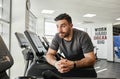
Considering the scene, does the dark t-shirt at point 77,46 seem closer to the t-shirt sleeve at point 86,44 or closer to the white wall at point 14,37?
the t-shirt sleeve at point 86,44

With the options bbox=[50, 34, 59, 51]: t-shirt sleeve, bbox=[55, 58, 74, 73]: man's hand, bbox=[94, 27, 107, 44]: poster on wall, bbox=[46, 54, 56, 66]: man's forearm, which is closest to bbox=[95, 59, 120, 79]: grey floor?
bbox=[50, 34, 59, 51]: t-shirt sleeve

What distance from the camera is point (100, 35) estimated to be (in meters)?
16.2

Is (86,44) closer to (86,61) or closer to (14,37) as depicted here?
(86,61)

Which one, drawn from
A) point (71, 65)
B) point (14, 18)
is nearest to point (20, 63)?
point (14, 18)

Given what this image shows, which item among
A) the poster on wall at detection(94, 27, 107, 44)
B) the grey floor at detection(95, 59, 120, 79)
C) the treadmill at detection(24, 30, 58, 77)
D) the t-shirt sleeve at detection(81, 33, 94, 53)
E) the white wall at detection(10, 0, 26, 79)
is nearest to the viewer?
the treadmill at detection(24, 30, 58, 77)

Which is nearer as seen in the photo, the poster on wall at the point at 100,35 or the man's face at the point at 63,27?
the man's face at the point at 63,27

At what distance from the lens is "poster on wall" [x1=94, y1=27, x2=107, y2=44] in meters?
15.8

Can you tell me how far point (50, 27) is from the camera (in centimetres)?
1380

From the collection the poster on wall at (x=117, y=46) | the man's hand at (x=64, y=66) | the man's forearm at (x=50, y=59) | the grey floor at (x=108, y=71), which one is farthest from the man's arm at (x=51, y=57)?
the poster on wall at (x=117, y=46)

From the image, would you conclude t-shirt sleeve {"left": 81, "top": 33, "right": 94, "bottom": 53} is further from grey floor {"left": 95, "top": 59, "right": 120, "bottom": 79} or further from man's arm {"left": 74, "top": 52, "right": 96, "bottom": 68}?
grey floor {"left": 95, "top": 59, "right": 120, "bottom": 79}

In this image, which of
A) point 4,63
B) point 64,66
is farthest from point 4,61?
point 64,66

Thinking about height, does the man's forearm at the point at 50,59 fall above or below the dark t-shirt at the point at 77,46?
below

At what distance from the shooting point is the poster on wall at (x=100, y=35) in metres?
15.8

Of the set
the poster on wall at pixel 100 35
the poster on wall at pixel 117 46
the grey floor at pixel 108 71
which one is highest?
the poster on wall at pixel 100 35
